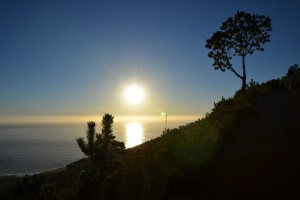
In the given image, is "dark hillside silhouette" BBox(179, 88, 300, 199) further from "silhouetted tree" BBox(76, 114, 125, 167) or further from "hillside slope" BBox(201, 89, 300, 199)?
"silhouetted tree" BBox(76, 114, 125, 167)

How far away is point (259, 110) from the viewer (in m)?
23.8

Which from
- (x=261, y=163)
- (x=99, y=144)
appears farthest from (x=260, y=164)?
(x=99, y=144)

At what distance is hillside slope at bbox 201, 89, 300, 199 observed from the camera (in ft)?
31.7

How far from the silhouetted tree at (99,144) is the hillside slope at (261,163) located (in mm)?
4258

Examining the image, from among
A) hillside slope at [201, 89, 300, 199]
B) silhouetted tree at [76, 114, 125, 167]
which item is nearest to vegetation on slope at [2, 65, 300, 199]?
silhouetted tree at [76, 114, 125, 167]

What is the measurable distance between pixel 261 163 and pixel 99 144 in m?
6.44

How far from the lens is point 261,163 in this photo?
12000 mm

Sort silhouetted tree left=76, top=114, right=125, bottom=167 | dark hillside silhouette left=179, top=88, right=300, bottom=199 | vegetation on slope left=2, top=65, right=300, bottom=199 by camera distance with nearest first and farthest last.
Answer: dark hillside silhouette left=179, top=88, right=300, bottom=199 < vegetation on slope left=2, top=65, right=300, bottom=199 < silhouetted tree left=76, top=114, right=125, bottom=167

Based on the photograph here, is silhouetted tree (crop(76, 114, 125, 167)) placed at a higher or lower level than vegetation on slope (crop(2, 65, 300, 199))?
higher

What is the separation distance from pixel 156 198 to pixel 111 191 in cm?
186

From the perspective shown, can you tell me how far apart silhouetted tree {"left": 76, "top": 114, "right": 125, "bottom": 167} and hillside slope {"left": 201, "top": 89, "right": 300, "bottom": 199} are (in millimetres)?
4258

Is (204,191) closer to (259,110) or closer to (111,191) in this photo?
(111,191)

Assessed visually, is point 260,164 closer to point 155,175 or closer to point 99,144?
point 155,175

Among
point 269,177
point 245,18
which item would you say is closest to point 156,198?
point 269,177
